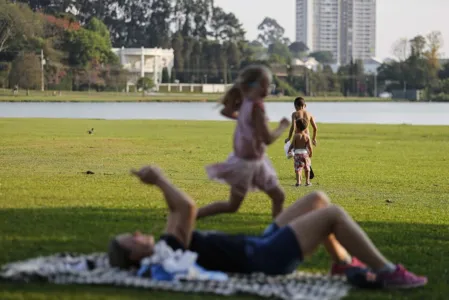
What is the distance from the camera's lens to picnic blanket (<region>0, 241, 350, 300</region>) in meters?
6.94

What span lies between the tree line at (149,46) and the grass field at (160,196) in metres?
88.2

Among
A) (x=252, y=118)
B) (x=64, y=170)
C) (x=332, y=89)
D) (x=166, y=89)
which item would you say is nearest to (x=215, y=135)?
(x=64, y=170)

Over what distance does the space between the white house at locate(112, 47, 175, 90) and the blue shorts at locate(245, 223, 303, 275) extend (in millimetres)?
140406

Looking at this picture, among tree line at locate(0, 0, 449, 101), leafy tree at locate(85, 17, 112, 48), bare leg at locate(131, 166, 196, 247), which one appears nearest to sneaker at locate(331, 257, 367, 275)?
bare leg at locate(131, 166, 196, 247)

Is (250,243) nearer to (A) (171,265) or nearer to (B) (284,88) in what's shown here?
(A) (171,265)

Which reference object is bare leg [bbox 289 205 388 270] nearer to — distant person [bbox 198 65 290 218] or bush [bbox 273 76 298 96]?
distant person [bbox 198 65 290 218]

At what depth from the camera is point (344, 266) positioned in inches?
293

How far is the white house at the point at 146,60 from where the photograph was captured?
14912 centimetres

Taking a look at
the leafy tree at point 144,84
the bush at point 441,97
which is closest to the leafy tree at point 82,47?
the leafy tree at point 144,84

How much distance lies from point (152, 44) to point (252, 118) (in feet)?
513

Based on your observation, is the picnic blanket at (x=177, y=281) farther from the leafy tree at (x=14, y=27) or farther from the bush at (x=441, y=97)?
the bush at (x=441, y=97)

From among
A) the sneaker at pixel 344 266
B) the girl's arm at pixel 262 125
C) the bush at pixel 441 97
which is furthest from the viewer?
the bush at pixel 441 97

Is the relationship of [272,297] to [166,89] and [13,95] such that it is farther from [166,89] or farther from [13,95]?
[166,89]

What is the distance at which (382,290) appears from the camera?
24.0 ft
